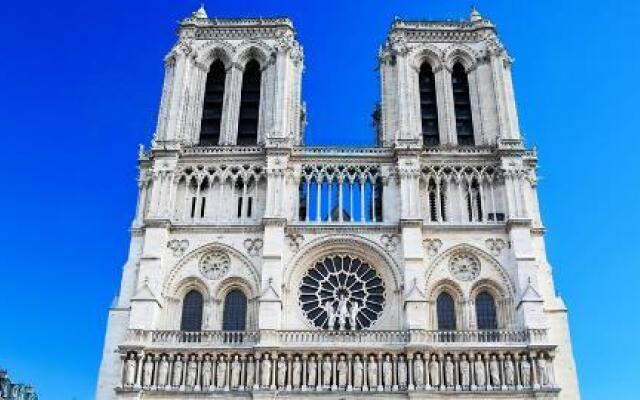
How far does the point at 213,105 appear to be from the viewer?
4353 centimetres

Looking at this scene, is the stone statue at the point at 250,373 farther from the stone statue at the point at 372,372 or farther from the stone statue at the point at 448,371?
the stone statue at the point at 448,371

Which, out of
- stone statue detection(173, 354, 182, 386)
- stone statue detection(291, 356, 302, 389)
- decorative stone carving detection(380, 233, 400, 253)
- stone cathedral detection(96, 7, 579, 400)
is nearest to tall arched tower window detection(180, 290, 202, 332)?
stone cathedral detection(96, 7, 579, 400)

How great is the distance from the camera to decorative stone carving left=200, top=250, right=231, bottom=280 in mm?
37250

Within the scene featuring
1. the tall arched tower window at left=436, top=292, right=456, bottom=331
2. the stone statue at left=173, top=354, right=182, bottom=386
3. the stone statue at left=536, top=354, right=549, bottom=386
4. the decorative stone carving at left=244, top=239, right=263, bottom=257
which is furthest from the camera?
the decorative stone carving at left=244, top=239, right=263, bottom=257

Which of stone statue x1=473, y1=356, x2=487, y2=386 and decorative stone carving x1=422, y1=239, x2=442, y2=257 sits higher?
decorative stone carving x1=422, y1=239, x2=442, y2=257

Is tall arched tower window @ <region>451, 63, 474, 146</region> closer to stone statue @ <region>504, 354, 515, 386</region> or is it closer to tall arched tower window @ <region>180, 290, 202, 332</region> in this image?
stone statue @ <region>504, 354, 515, 386</region>

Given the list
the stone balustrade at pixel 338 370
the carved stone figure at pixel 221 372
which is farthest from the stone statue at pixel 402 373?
the carved stone figure at pixel 221 372

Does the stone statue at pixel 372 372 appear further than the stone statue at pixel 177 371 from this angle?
No

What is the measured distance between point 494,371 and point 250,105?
20.4 metres

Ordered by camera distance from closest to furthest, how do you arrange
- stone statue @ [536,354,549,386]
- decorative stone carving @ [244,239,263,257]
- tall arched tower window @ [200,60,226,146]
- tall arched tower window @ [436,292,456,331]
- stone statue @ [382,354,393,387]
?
stone statue @ [536,354,549,386]
stone statue @ [382,354,393,387]
tall arched tower window @ [436,292,456,331]
decorative stone carving @ [244,239,263,257]
tall arched tower window @ [200,60,226,146]

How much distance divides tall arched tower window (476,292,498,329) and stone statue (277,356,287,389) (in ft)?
31.9

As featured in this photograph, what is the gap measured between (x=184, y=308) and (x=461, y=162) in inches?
638

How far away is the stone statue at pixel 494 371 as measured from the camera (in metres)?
33.0

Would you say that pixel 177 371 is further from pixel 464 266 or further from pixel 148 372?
pixel 464 266
